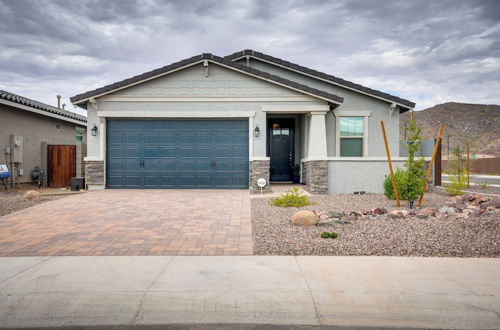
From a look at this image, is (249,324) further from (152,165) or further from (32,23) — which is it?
(32,23)

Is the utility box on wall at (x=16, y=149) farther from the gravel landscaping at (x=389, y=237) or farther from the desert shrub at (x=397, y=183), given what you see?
the desert shrub at (x=397, y=183)

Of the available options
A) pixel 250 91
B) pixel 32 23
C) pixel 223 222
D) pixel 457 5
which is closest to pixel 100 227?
pixel 223 222

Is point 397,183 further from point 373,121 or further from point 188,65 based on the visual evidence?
point 188,65

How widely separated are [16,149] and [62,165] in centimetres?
203

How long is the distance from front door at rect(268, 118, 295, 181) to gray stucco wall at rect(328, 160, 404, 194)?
4.62 m

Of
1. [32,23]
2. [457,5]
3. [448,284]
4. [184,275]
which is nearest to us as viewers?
[448,284]

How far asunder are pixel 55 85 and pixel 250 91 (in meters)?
22.0

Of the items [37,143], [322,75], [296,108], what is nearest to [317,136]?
[296,108]

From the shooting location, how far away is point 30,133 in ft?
54.9

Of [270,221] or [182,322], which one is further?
[270,221]

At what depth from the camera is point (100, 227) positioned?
285 inches

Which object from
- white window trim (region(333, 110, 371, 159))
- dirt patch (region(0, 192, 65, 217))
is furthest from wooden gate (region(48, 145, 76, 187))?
white window trim (region(333, 110, 371, 159))

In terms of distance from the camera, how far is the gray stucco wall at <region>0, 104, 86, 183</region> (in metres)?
15.2

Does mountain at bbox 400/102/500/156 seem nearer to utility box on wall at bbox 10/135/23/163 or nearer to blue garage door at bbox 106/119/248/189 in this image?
blue garage door at bbox 106/119/248/189
